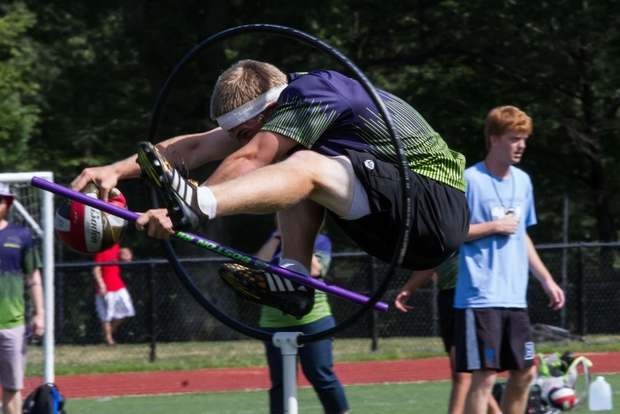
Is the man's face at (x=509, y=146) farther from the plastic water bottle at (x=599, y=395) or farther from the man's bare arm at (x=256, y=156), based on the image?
the plastic water bottle at (x=599, y=395)

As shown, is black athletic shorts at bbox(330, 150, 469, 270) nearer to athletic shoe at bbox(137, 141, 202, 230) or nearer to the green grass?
athletic shoe at bbox(137, 141, 202, 230)

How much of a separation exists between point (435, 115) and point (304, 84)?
13998 mm

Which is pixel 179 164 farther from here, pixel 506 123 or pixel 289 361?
pixel 506 123

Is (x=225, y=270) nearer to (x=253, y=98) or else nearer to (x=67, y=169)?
(x=253, y=98)

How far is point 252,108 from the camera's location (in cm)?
450

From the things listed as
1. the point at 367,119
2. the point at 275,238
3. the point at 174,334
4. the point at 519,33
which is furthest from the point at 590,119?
the point at 367,119

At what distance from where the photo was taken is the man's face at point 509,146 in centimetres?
604

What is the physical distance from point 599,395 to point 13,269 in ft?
15.0

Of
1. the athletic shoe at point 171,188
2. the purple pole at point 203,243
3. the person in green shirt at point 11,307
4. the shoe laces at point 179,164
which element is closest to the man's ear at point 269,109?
the shoe laces at point 179,164

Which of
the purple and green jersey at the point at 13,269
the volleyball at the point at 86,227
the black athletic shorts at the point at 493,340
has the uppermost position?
the volleyball at the point at 86,227

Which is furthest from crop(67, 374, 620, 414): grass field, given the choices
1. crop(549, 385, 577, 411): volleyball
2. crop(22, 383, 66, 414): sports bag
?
crop(22, 383, 66, 414): sports bag

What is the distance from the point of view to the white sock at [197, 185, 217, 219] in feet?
13.0

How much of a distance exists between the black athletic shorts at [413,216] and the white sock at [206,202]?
71cm

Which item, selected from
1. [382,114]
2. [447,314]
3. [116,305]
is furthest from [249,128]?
[116,305]
